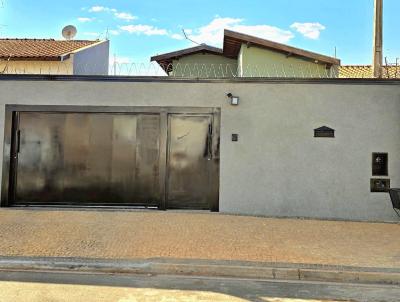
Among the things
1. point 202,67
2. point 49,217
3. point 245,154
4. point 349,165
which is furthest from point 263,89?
point 202,67

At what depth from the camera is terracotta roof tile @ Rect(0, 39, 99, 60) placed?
701 inches

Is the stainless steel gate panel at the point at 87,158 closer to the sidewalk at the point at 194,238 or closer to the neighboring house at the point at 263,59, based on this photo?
the sidewalk at the point at 194,238

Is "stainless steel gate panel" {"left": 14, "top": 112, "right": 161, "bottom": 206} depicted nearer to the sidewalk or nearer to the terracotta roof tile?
the sidewalk

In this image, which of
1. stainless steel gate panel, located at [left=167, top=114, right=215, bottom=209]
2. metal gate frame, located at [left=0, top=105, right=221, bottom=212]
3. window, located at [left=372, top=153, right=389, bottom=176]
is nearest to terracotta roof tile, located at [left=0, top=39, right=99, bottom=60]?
metal gate frame, located at [left=0, top=105, right=221, bottom=212]

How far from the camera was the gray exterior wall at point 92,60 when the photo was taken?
19.5 meters

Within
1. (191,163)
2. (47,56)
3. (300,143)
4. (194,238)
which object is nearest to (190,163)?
(191,163)

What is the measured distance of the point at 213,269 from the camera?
20.7 ft

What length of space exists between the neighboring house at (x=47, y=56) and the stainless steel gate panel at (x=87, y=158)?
6.25m

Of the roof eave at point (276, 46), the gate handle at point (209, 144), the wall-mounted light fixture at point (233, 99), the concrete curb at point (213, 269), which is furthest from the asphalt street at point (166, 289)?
the roof eave at point (276, 46)

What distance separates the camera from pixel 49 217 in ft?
32.4

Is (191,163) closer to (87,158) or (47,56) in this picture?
(87,158)

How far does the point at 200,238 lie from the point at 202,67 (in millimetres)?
12026

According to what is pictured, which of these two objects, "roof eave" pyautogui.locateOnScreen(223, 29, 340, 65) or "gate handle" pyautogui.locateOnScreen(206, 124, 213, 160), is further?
"roof eave" pyautogui.locateOnScreen(223, 29, 340, 65)

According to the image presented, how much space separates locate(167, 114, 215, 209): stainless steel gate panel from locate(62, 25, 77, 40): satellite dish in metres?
13.8
